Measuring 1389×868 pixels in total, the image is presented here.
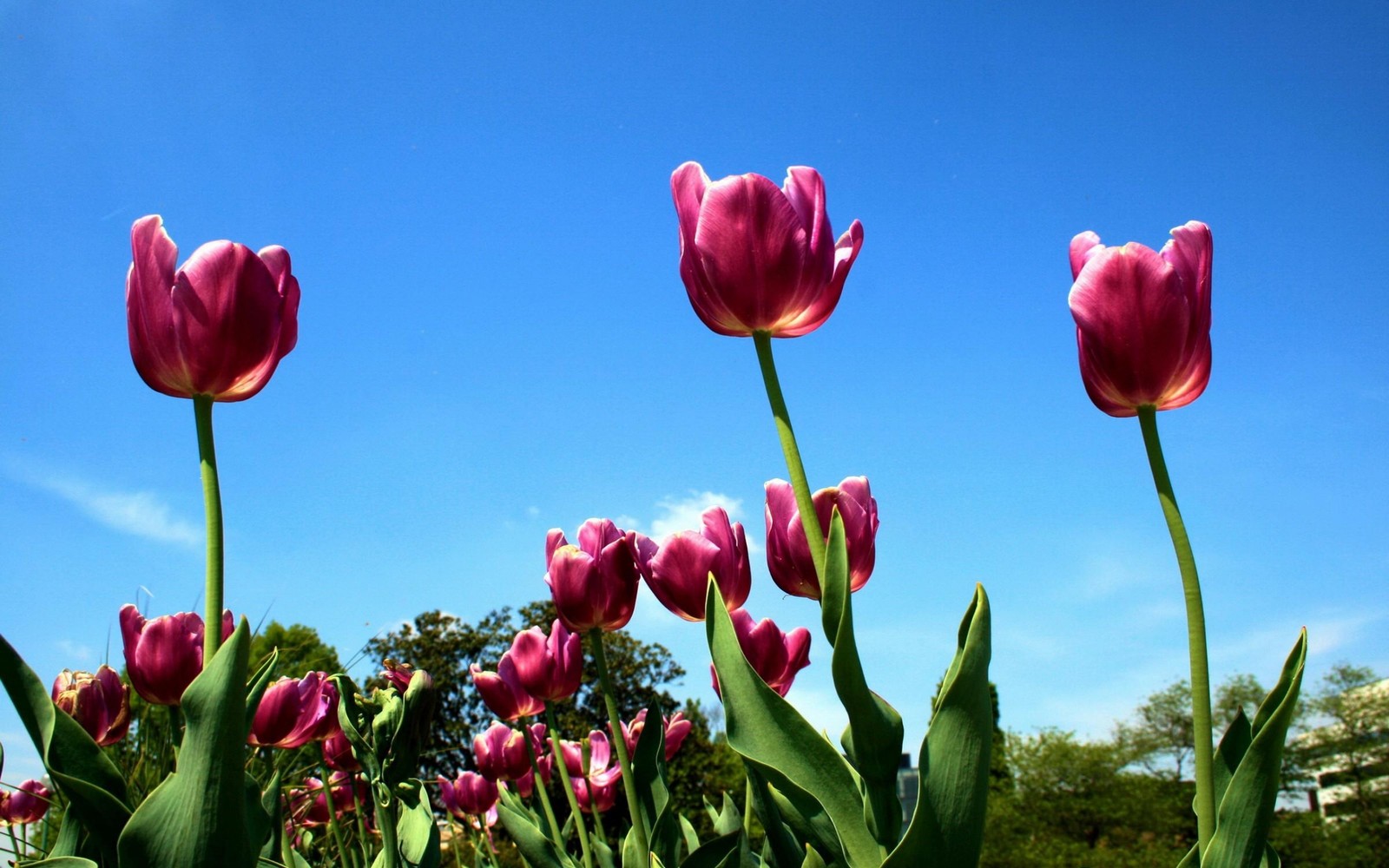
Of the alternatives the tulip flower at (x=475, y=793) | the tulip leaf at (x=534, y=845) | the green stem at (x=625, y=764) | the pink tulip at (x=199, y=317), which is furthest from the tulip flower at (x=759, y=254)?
the tulip flower at (x=475, y=793)

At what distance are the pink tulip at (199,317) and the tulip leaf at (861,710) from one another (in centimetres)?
78

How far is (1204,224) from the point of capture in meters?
1.31

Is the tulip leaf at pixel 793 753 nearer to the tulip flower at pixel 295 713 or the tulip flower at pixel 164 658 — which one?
the tulip flower at pixel 164 658

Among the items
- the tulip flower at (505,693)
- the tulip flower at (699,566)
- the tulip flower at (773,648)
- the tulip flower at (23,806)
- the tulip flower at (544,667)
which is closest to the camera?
the tulip flower at (699,566)

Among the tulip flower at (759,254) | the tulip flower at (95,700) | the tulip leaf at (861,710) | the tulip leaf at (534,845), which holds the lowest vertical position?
the tulip leaf at (534,845)

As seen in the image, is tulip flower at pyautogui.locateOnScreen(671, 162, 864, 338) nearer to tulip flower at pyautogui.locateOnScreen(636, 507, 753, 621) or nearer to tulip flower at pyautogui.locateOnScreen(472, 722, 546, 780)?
tulip flower at pyautogui.locateOnScreen(636, 507, 753, 621)

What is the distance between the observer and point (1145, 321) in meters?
1.25

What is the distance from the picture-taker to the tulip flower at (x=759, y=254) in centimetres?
126

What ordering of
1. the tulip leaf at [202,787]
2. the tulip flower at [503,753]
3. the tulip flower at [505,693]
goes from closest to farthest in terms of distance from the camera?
the tulip leaf at [202,787] → the tulip flower at [505,693] → the tulip flower at [503,753]

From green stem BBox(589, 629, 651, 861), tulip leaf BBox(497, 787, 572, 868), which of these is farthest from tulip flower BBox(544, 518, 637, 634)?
tulip leaf BBox(497, 787, 572, 868)

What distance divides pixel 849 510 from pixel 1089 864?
22749 millimetres

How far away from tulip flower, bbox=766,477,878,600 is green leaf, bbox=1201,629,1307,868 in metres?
0.56

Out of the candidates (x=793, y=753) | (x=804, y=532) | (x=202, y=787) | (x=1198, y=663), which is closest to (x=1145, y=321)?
(x=1198, y=663)

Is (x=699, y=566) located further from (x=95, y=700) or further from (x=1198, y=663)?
(x=95, y=700)
